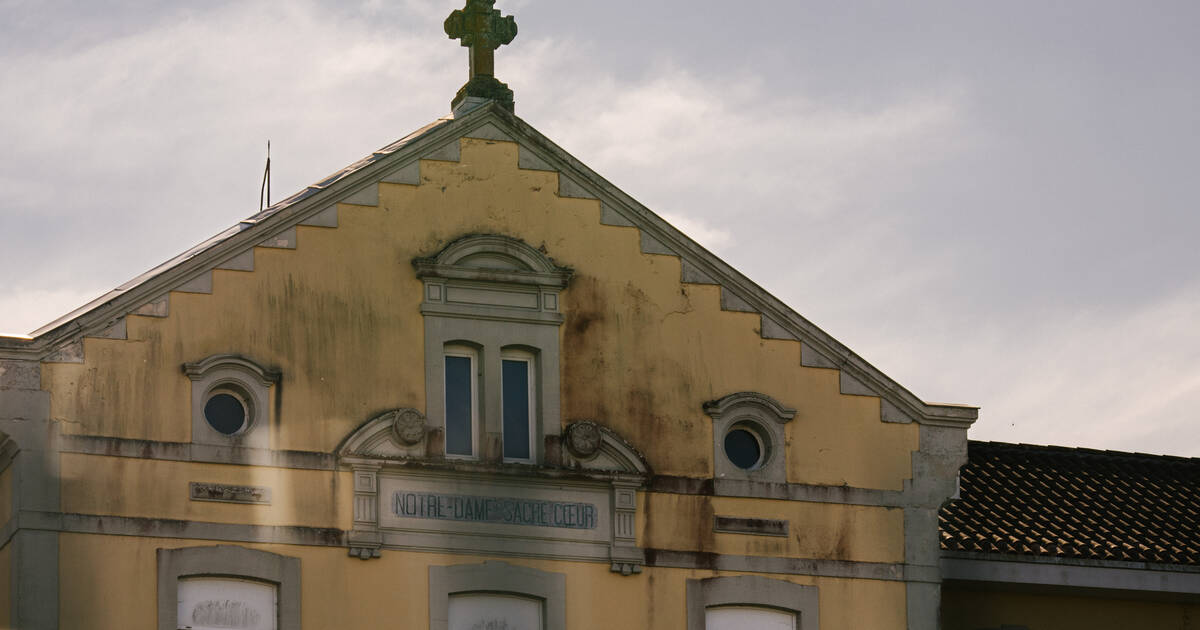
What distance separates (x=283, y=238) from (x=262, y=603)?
14.0ft

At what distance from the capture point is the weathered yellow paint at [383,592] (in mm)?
30859

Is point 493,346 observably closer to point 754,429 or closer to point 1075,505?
point 754,429

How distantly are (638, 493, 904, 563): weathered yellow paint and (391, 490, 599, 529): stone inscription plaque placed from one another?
81cm

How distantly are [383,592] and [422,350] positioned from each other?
292cm

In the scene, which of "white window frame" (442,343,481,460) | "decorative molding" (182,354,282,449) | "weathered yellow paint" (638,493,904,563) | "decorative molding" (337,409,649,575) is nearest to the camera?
"decorative molding" (182,354,282,449)

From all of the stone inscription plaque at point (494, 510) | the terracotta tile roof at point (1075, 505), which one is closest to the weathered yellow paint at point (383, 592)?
the stone inscription plaque at point (494, 510)

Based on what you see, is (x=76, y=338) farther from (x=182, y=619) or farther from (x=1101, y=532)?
(x=1101, y=532)

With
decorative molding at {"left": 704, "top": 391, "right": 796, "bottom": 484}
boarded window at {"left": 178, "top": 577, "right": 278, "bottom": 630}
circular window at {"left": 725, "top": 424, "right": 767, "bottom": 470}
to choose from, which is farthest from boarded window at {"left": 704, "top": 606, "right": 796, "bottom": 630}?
boarded window at {"left": 178, "top": 577, "right": 278, "bottom": 630}

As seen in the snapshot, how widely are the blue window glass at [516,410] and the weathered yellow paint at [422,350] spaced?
1.59 feet

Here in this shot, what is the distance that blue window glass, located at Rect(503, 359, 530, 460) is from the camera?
33219 mm

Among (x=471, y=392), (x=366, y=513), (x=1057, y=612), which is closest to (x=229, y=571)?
(x=366, y=513)

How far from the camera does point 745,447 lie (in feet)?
112

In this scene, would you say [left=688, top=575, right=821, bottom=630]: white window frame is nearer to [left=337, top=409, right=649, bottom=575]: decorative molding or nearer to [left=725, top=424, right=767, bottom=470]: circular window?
[left=337, top=409, right=649, bottom=575]: decorative molding

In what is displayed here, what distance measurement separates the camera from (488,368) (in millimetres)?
33250
